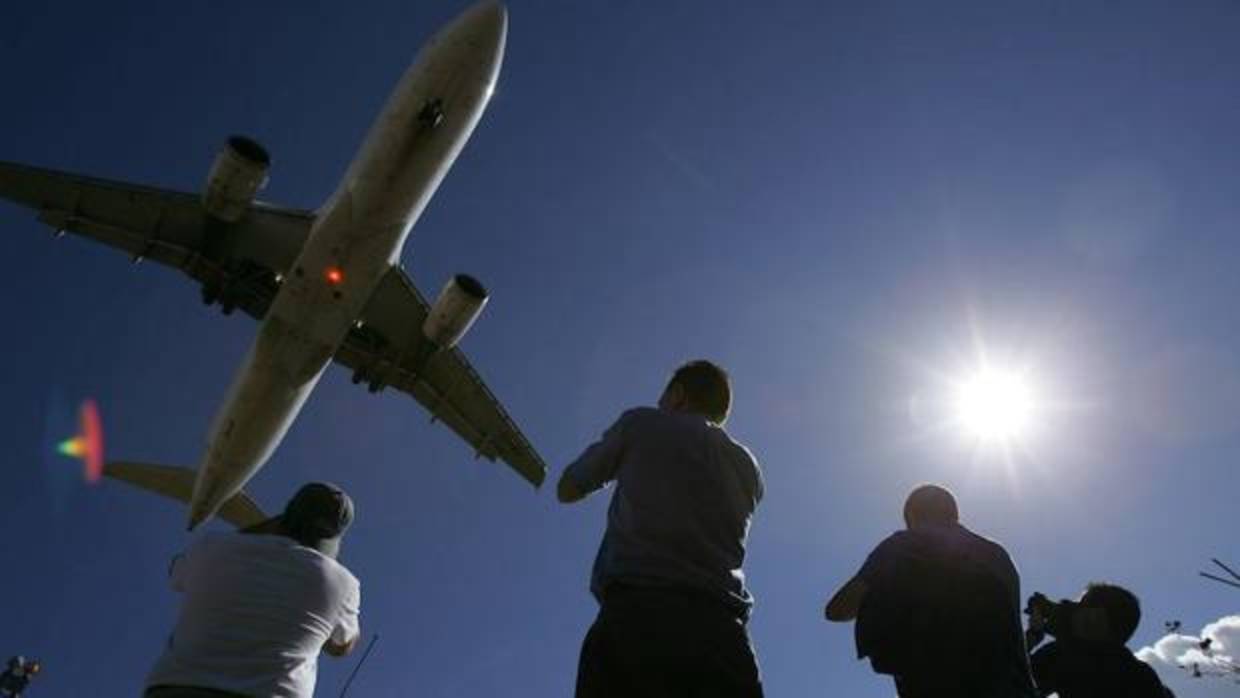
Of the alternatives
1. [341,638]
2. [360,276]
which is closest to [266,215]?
[360,276]

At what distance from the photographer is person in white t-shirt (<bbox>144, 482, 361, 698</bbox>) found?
3.49 metres

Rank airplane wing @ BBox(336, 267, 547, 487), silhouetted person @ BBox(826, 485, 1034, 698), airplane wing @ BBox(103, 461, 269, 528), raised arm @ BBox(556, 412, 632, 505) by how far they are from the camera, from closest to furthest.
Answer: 1. raised arm @ BBox(556, 412, 632, 505)
2. silhouetted person @ BBox(826, 485, 1034, 698)
3. airplane wing @ BBox(103, 461, 269, 528)
4. airplane wing @ BBox(336, 267, 547, 487)

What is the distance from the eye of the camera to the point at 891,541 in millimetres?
5125

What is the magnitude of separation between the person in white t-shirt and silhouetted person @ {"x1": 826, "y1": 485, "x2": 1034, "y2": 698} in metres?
3.01

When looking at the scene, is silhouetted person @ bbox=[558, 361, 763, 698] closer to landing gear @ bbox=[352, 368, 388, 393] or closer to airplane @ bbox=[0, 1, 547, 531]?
airplane @ bbox=[0, 1, 547, 531]

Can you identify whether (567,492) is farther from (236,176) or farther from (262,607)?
(236,176)

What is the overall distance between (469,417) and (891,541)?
2362 centimetres

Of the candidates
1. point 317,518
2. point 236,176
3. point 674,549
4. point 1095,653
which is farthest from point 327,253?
point 1095,653

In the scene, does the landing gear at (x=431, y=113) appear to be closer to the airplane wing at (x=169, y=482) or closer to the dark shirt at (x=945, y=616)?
the airplane wing at (x=169, y=482)

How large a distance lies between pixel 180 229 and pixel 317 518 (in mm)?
22415

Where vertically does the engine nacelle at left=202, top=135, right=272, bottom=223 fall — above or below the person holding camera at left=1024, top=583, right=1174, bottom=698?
below

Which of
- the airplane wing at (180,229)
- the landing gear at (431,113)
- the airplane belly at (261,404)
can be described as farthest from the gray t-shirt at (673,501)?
the airplane wing at (180,229)

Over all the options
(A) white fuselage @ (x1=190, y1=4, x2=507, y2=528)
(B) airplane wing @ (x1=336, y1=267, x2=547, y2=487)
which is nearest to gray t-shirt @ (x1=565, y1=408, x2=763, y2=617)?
(A) white fuselage @ (x1=190, y1=4, x2=507, y2=528)

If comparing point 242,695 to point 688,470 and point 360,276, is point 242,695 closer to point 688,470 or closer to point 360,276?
point 688,470
